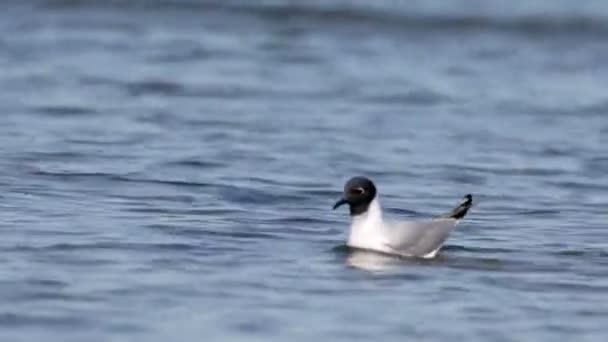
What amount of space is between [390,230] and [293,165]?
436 cm

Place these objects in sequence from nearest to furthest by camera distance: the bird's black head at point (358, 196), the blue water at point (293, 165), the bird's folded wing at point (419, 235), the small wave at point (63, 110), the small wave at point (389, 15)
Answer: the blue water at point (293, 165), the bird's folded wing at point (419, 235), the bird's black head at point (358, 196), the small wave at point (63, 110), the small wave at point (389, 15)

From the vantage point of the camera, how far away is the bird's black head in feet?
40.7

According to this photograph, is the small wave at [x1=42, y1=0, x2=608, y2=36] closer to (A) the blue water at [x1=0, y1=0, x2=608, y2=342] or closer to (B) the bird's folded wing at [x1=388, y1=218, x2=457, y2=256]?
(A) the blue water at [x1=0, y1=0, x2=608, y2=342]

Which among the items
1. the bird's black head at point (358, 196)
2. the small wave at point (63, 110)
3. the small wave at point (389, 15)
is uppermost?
the small wave at point (389, 15)

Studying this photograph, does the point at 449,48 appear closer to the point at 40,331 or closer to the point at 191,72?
the point at 191,72

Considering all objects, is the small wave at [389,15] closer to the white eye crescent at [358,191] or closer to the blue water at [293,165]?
the blue water at [293,165]

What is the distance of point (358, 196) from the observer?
12.4 m

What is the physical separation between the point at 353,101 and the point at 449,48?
16.9 ft

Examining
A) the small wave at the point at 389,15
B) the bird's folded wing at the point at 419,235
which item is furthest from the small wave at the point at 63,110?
the small wave at the point at 389,15

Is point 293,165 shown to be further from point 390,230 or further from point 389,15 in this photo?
point 389,15

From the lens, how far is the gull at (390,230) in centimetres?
1225

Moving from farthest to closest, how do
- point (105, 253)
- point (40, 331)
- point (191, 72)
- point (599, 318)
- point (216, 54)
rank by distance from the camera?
point (216, 54) < point (191, 72) < point (105, 253) < point (599, 318) < point (40, 331)

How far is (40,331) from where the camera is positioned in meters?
9.78

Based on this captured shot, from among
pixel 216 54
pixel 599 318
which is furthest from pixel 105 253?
pixel 216 54
